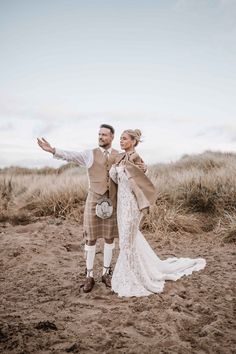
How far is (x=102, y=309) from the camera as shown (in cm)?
404

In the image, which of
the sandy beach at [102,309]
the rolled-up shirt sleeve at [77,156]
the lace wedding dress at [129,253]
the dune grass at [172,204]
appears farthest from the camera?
the dune grass at [172,204]

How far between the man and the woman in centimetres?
12

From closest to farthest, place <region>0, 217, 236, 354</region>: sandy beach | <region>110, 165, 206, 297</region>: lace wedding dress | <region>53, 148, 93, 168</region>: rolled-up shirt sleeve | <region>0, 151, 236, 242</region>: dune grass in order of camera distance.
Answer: <region>0, 217, 236, 354</region>: sandy beach → <region>110, 165, 206, 297</region>: lace wedding dress → <region>53, 148, 93, 168</region>: rolled-up shirt sleeve → <region>0, 151, 236, 242</region>: dune grass

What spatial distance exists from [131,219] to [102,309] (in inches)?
41.6

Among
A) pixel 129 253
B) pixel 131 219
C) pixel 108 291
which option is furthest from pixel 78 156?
pixel 108 291

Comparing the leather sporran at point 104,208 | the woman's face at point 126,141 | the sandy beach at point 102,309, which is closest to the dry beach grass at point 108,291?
the sandy beach at point 102,309

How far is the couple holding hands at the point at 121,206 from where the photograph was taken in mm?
4473

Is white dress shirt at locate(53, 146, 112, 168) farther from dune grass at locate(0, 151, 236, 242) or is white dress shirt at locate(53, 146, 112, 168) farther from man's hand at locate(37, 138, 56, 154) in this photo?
dune grass at locate(0, 151, 236, 242)

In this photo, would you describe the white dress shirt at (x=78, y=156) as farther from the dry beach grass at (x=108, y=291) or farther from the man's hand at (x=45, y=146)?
the dry beach grass at (x=108, y=291)

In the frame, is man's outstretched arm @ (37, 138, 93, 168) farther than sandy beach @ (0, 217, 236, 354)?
Yes

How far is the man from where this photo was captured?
15.0 ft

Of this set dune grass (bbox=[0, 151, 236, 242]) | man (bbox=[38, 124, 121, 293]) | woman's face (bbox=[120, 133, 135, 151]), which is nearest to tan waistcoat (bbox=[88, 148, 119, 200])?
man (bbox=[38, 124, 121, 293])

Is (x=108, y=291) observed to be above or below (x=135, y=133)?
below

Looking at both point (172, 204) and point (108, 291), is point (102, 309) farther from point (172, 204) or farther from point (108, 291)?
point (172, 204)
